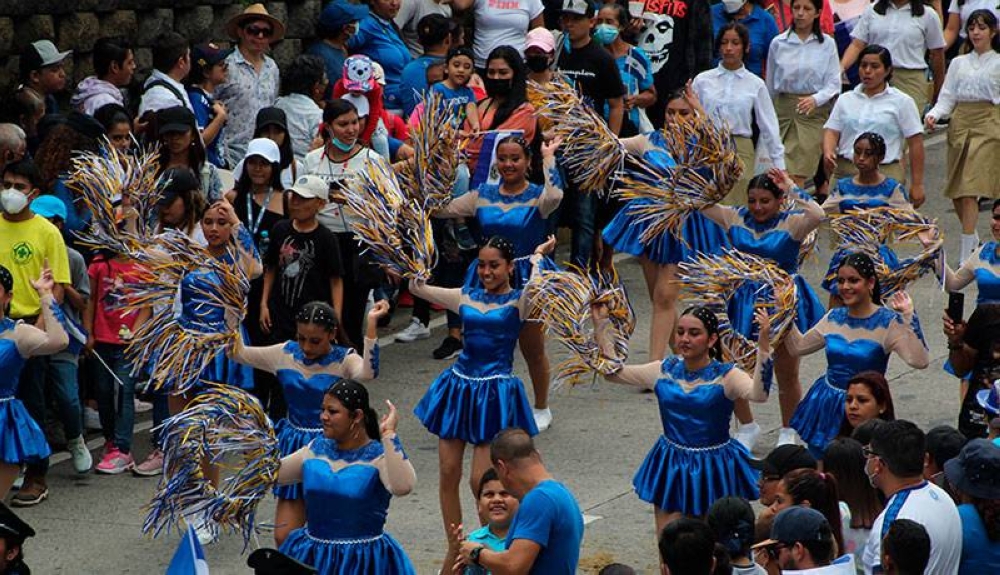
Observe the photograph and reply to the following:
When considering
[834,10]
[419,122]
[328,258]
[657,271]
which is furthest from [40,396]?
[834,10]

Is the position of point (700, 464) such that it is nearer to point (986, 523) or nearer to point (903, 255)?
point (986, 523)

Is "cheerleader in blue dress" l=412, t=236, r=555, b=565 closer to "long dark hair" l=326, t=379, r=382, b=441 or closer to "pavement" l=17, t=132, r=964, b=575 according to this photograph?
"pavement" l=17, t=132, r=964, b=575

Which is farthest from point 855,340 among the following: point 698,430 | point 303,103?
point 303,103

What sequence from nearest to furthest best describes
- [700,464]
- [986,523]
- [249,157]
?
[986,523]
[700,464]
[249,157]

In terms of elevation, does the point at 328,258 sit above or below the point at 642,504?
above

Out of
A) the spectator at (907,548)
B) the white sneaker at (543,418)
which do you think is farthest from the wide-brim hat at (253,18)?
the spectator at (907,548)

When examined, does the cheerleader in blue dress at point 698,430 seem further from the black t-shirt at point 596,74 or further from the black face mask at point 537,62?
the black t-shirt at point 596,74

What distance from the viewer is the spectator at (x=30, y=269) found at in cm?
1137

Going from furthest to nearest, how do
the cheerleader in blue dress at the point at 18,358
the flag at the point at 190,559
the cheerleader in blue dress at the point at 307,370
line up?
the cheerleader in blue dress at the point at 18,358, the cheerleader in blue dress at the point at 307,370, the flag at the point at 190,559

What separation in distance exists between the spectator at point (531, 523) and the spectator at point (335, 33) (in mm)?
7532

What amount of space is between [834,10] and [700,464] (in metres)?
9.52

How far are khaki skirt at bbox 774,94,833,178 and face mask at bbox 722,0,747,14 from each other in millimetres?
1117

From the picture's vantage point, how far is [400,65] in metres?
15.4

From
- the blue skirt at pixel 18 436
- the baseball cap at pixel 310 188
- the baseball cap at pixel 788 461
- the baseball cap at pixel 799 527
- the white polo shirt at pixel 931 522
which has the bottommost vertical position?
the blue skirt at pixel 18 436
